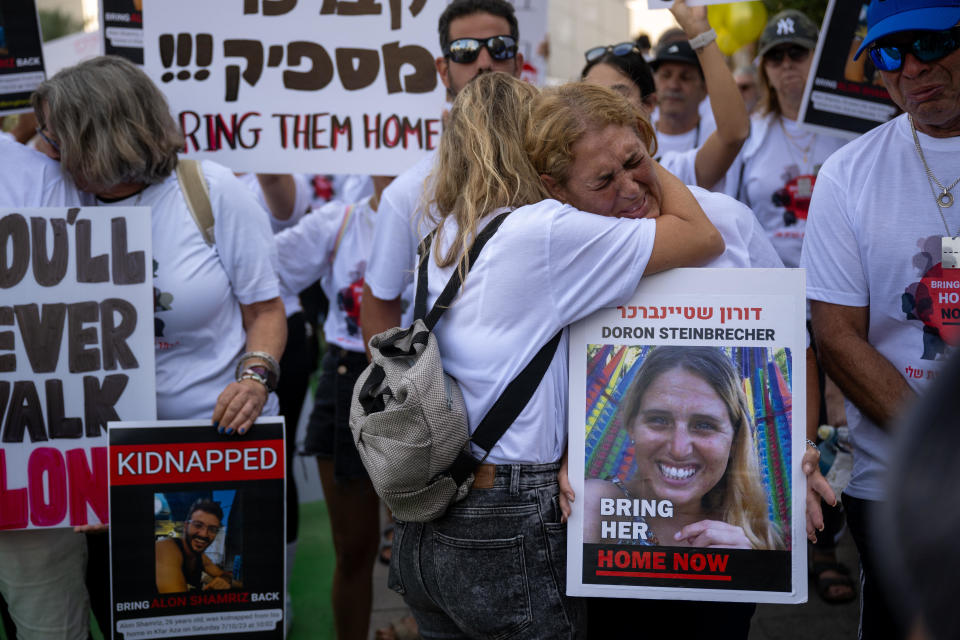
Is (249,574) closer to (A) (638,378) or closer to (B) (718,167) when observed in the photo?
(A) (638,378)

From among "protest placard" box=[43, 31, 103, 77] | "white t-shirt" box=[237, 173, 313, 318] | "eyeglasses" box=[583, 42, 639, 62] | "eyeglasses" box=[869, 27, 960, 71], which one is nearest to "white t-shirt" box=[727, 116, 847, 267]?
"eyeglasses" box=[583, 42, 639, 62]

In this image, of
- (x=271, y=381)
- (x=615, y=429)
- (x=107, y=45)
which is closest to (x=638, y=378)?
(x=615, y=429)

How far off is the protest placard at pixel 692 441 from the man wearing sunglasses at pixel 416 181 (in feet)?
2.60

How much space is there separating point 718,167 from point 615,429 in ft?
5.72

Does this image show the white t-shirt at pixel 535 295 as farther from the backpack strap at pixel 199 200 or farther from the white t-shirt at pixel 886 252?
the backpack strap at pixel 199 200

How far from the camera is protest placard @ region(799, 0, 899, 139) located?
3498 mm

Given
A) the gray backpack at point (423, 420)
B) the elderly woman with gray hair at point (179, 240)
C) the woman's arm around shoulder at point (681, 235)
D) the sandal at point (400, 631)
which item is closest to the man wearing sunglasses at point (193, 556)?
the elderly woman with gray hair at point (179, 240)

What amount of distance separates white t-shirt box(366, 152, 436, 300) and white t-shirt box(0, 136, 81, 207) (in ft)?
3.04

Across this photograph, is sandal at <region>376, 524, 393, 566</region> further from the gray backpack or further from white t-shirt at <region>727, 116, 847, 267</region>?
the gray backpack

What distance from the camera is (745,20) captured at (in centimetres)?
666

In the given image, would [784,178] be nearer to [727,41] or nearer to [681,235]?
[681,235]

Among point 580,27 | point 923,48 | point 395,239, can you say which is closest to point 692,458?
point 923,48

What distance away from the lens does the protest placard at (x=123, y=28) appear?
148 inches

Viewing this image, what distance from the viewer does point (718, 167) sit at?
11.6 feet
